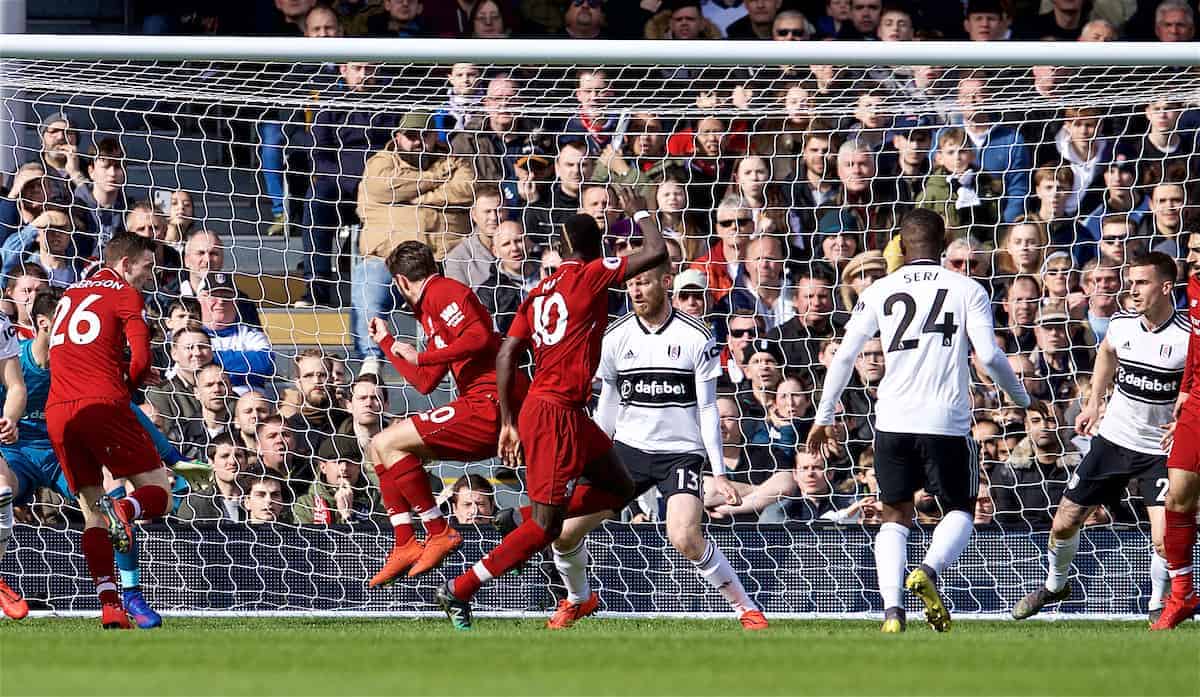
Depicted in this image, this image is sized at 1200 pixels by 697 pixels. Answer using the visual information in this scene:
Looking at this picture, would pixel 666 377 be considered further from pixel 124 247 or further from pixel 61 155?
pixel 61 155

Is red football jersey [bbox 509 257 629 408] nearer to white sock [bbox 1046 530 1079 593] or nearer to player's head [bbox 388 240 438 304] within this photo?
player's head [bbox 388 240 438 304]

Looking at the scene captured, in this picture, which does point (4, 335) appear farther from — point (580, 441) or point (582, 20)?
point (582, 20)

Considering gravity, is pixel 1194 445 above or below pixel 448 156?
below

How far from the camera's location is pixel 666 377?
9000mm

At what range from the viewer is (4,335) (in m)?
8.73

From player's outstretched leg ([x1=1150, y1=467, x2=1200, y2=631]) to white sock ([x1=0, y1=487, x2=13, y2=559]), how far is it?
554cm

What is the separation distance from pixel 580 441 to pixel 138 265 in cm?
227

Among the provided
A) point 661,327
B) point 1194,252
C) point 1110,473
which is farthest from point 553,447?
point 1194,252

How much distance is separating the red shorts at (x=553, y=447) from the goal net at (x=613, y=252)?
166 cm

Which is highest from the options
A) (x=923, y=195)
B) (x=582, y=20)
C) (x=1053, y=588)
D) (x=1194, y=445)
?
(x=582, y=20)

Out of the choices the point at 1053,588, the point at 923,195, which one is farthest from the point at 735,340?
the point at 1053,588

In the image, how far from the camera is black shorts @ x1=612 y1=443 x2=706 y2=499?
8.84 m

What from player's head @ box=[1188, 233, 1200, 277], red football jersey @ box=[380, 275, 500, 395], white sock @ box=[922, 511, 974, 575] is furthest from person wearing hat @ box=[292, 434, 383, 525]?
player's head @ box=[1188, 233, 1200, 277]

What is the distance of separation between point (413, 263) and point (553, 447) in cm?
127
